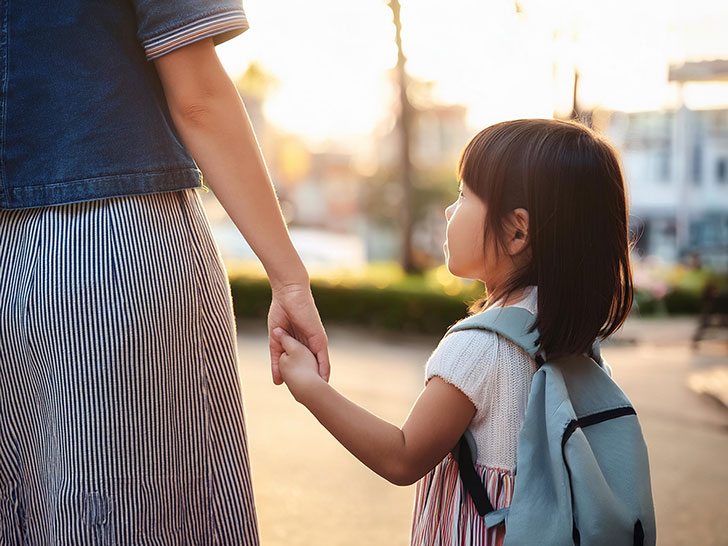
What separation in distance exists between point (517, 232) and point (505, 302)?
12 centimetres

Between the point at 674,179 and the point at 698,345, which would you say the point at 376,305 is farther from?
the point at 674,179

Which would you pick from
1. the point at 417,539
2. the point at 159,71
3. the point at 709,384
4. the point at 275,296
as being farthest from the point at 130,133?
the point at 709,384

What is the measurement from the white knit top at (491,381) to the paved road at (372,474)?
2013 millimetres

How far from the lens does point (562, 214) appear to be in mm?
1419

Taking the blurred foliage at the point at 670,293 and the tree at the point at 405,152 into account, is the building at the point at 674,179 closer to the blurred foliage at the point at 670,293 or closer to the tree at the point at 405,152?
the blurred foliage at the point at 670,293

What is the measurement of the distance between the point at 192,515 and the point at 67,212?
18.8 inches

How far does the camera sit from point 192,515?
49.4 inches

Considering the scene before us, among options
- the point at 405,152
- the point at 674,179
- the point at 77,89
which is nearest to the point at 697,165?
the point at 674,179

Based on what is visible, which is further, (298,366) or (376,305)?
(376,305)

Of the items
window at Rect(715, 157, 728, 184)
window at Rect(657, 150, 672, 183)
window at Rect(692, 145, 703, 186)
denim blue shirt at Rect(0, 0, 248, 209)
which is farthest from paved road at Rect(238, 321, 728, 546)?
window at Rect(715, 157, 728, 184)

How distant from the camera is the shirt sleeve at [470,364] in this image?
1.37 m

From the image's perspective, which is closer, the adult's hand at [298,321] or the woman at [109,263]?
the woman at [109,263]

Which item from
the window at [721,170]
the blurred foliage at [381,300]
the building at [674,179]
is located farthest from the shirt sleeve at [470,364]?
the window at [721,170]

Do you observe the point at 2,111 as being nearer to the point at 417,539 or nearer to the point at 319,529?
the point at 417,539
